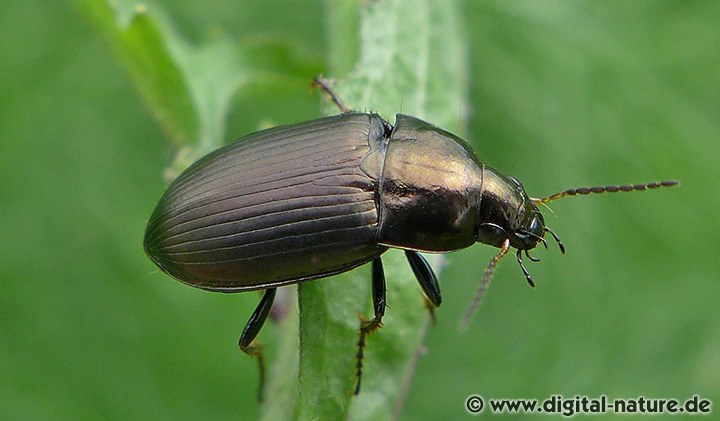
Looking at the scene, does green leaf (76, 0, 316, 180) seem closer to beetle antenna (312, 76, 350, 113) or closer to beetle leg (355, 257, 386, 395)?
beetle antenna (312, 76, 350, 113)

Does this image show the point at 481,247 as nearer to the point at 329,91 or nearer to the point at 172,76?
the point at 329,91

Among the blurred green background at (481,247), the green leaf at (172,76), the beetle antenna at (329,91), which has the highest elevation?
the green leaf at (172,76)

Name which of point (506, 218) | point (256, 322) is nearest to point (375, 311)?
point (256, 322)

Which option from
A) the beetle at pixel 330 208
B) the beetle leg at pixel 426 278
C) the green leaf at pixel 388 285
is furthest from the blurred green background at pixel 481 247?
the beetle leg at pixel 426 278

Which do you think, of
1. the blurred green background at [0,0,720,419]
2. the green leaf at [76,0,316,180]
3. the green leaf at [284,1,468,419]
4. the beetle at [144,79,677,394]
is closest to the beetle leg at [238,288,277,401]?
the beetle at [144,79,677,394]

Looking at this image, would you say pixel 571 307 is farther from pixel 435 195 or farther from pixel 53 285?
pixel 53 285

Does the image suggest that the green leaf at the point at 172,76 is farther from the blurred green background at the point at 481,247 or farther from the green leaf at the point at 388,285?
the blurred green background at the point at 481,247
